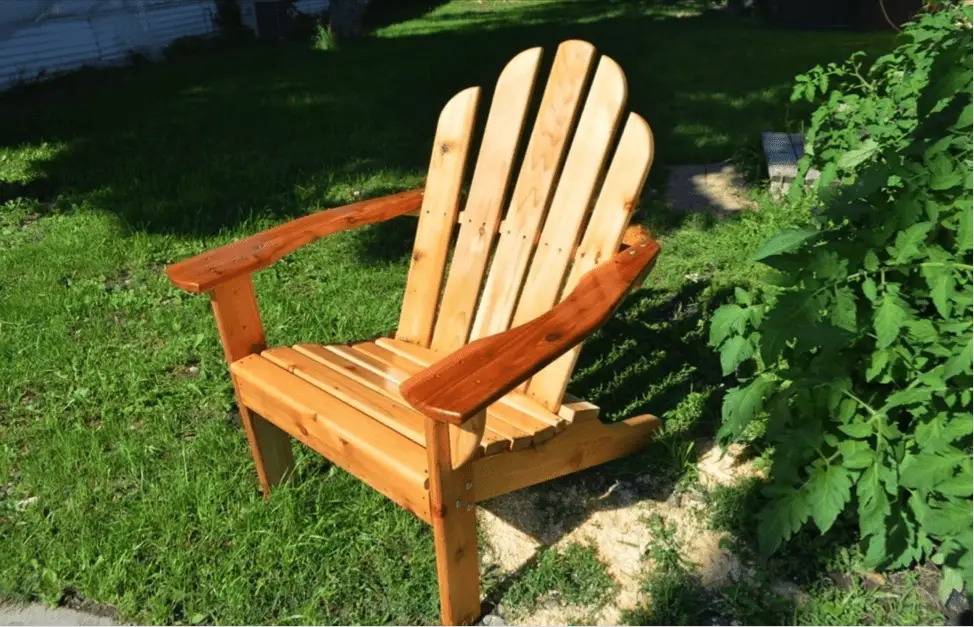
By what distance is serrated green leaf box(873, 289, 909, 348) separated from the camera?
6.21ft

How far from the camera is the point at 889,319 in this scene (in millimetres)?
1900

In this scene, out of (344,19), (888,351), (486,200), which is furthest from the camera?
(344,19)

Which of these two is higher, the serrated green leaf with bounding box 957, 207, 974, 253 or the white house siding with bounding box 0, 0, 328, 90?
the serrated green leaf with bounding box 957, 207, 974, 253

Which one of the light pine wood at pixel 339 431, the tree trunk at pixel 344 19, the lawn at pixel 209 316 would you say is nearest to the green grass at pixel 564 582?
the lawn at pixel 209 316

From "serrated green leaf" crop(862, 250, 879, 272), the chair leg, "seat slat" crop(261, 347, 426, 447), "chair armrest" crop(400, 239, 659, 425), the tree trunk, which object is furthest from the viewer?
the tree trunk

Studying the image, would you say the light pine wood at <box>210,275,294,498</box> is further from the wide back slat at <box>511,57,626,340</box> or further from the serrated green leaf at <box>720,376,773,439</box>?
the serrated green leaf at <box>720,376,773,439</box>

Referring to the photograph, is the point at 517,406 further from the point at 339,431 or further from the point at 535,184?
the point at 535,184

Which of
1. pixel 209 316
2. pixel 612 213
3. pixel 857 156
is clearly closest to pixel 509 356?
pixel 612 213

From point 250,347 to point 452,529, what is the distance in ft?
2.94

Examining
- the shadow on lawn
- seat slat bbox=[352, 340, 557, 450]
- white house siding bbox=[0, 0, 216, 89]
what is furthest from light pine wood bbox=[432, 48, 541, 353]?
white house siding bbox=[0, 0, 216, 89]

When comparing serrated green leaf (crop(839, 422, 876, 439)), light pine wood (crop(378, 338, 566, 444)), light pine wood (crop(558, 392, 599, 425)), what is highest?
serrated green leaf (crop(839, 422, 876, 439))

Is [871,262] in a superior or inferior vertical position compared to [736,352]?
superior

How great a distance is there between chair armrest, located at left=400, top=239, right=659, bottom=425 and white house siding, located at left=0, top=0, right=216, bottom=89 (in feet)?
25.1

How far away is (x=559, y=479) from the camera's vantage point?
105 inches
